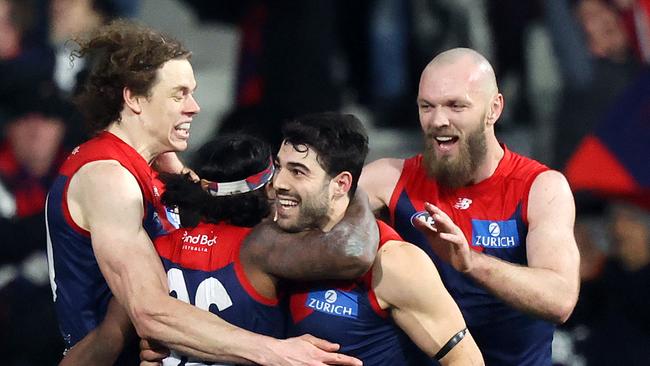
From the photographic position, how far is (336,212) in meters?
5.01

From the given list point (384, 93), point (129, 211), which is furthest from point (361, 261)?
point (384, 93)

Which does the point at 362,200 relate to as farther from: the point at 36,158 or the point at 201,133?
the point at 201,133

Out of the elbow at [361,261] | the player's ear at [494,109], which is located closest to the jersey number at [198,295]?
the elbow at [361,261]

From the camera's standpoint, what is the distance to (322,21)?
930 centimetres

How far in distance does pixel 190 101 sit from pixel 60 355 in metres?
3.03

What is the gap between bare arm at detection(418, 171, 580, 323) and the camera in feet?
16.8

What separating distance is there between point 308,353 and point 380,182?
1.31 metres

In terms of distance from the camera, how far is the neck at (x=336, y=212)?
Result: 16.4 ft

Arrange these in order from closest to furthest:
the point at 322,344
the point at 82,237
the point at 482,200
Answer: the point at 322,344, the point at 82,237, the point at 482,200

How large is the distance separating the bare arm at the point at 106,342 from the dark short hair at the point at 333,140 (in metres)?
0.92

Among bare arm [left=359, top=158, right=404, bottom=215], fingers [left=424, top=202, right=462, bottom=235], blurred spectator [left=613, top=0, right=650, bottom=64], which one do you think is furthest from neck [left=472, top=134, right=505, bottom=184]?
blurred spectator [left=613, top=0, right=650, bottom=64]

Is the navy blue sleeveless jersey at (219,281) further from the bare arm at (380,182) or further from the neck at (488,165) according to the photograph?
the neck at (488,165)

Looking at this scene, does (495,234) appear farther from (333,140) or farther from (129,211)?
(129,211)

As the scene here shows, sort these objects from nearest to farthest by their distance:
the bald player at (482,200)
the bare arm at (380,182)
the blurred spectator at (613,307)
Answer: the bald player at (482,200) < the bare arm at (380,182) < the blurred spectator at (613,307)
